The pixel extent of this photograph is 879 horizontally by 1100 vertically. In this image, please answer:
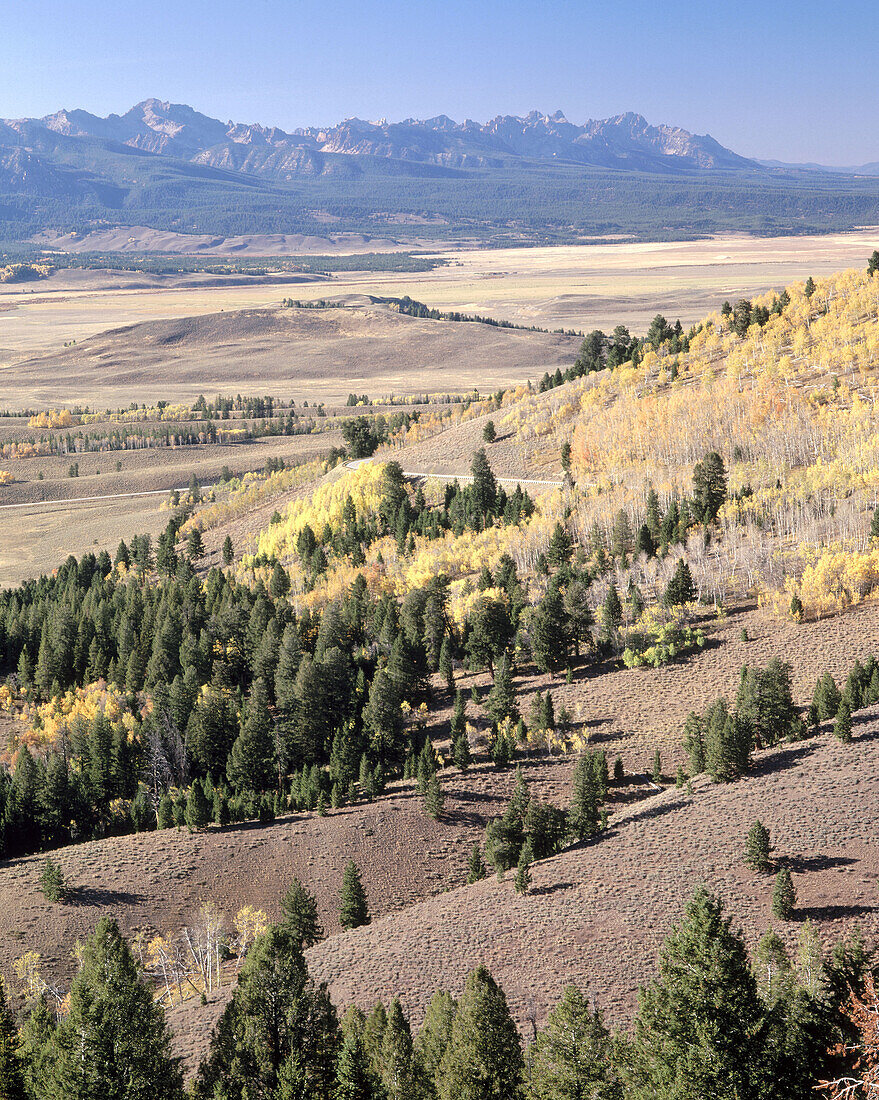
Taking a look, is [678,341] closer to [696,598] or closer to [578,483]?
[578,483]

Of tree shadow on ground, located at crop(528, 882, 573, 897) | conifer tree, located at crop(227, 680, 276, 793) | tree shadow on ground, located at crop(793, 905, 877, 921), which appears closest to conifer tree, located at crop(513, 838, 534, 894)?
tree shadow on ground, located at crop(528, 882, 573, 897)

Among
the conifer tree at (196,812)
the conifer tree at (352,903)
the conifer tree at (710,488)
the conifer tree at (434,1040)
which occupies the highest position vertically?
the conifer tree at (710,488)

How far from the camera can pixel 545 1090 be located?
27.9 m

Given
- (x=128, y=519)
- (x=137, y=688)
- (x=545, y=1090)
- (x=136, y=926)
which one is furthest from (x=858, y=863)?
(x=128, y=519)

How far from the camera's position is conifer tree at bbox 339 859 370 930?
52281 millimetres

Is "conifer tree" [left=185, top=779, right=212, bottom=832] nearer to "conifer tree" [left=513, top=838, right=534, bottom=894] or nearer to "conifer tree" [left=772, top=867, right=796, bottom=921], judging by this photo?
"conifer tree" [left=513, top=838, right=534, bottom=894]

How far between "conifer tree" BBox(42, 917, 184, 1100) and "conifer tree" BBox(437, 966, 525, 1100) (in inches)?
367

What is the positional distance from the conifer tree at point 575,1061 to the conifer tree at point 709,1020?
3.42 m

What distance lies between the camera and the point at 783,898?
3969 cm

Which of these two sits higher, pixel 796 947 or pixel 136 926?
pixel 796 947

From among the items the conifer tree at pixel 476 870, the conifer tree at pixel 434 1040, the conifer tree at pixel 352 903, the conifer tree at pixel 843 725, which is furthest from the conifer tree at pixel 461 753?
the conifer tree at pixel 434 1040

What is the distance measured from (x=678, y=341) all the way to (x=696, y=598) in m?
70.7

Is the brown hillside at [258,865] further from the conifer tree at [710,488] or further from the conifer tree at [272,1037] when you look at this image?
the conifer tree at [710,488]

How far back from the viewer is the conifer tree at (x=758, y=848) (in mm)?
43500
